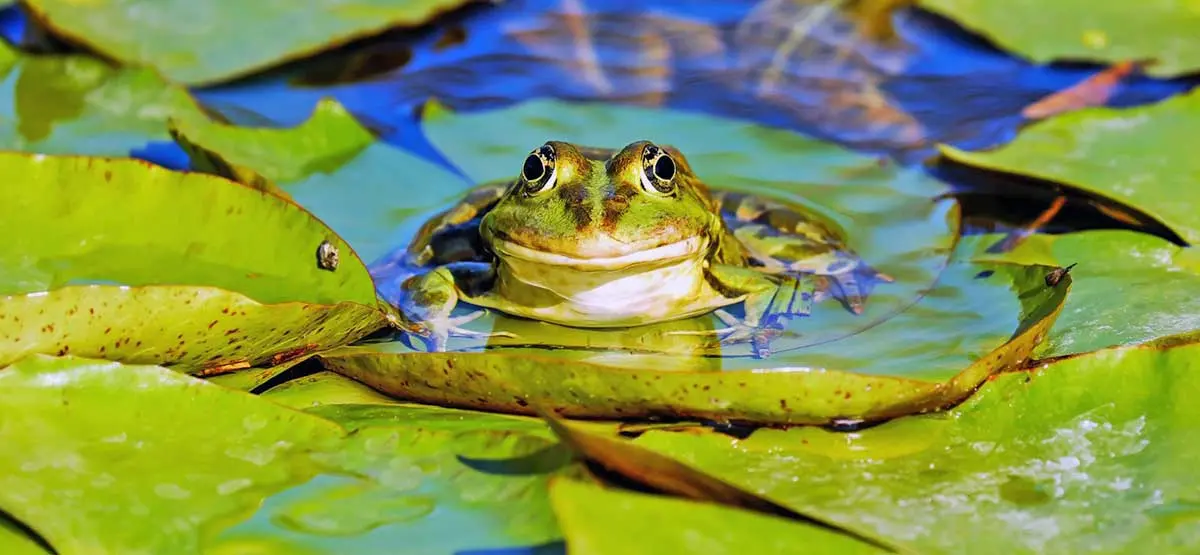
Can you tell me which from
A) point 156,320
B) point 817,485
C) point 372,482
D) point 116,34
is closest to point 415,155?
point 116,34

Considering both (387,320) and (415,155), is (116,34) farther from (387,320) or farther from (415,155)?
(387,320)

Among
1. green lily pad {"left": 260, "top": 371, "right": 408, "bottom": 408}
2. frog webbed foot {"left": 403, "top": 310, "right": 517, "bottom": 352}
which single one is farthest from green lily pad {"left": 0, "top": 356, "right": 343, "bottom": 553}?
frog webbed foot {"left": 403, "top": 310, "right": 517, "bottom": 352}

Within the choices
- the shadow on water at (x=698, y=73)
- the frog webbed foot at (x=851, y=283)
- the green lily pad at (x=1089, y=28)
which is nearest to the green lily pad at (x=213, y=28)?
the shadow on water at (x=698, y=73)

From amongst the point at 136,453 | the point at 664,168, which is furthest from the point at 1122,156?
the point at 136,453

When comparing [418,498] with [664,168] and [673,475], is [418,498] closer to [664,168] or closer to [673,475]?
[673,475]

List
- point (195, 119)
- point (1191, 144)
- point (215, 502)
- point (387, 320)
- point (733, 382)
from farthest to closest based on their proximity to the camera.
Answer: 1. point (195, 119)
2. point (1191, 144)
3. point (387, 320)
4. point (733, 382)
5. point (215, 502)

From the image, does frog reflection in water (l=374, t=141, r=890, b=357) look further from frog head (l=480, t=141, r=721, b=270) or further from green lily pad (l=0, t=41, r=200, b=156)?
green lily pad (l=0, t=41, r=200, b=156)
